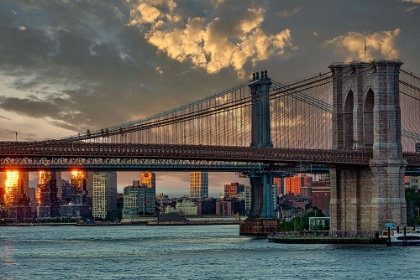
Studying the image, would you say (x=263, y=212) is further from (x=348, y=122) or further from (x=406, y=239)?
(x=406, y=239)

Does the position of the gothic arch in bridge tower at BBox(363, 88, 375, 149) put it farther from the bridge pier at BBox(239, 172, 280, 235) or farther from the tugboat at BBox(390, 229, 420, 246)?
the bridge pier at BBox(239, 172, 280, 235)

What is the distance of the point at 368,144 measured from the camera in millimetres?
78500

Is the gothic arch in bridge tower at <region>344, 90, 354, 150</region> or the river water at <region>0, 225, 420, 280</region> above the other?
the gothic arch in bridge tower at <region>344, 90, 354, 150</region>

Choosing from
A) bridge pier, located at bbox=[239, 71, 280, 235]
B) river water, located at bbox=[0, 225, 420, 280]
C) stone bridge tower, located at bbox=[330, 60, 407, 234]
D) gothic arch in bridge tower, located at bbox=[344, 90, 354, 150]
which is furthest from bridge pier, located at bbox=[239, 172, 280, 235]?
gothic arch in bridge tower, located at bbox=[344, 90, 354, 150]

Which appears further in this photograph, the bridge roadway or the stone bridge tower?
the stone bridge tower

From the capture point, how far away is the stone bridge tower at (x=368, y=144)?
A: 250 ft

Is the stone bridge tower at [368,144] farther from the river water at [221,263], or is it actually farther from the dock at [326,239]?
the river water at [221,263]

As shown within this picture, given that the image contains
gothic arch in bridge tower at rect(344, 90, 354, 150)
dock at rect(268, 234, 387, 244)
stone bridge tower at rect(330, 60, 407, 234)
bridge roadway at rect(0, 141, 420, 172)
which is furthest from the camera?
gothic arch in bridge tower at rect(344, 90, 354, 150)

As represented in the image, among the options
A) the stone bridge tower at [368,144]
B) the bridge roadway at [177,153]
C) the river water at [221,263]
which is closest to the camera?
the river water at [221,263]

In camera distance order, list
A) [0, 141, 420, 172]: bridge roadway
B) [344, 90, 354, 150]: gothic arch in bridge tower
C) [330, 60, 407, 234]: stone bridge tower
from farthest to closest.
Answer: [344, 90, 354, 150]: gothic arch in bridge tower
[330, 60, 407, 234]: stone bridge tower
[0, 141, 420, 172]: bridge roadway

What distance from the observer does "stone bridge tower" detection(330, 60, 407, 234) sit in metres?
76.2

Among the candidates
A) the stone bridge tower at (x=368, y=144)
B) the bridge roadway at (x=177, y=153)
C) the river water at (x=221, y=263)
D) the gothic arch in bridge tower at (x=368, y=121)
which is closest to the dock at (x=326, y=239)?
the river water at (x=221, y=263)

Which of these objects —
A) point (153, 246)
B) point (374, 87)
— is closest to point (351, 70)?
point (374, 87)

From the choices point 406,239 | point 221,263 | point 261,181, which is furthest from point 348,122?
point 261,181
